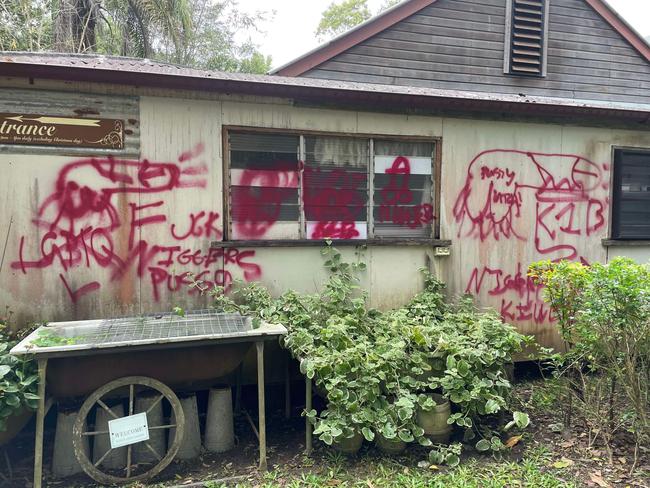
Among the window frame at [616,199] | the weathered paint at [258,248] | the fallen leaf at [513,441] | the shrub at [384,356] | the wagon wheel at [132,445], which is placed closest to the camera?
the wagon wheel at [132,445]

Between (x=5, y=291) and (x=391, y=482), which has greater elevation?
(x=5, y=291)

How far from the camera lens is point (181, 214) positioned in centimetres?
439

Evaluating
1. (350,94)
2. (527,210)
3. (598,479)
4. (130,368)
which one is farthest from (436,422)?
(350,94)

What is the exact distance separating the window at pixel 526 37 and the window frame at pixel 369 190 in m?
6.80

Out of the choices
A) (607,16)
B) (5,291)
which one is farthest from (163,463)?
Result: (607,16)

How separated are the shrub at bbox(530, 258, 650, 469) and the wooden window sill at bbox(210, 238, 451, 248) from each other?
1.13m

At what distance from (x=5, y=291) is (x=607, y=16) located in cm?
1314

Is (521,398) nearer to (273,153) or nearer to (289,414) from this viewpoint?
(289,414)

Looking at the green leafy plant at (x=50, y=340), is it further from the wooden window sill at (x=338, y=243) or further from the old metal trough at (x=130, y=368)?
the wooden window sill at (x=338, y=243)

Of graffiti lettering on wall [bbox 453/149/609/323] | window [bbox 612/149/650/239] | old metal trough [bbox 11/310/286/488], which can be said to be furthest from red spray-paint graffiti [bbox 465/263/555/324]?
old metal trough [bbox 11/310/286/488]

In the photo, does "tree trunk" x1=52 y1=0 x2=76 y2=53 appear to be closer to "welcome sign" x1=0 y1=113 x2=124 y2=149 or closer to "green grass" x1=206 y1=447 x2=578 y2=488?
"welcome sign" x1=0 y1=113 x2=124 y2=149

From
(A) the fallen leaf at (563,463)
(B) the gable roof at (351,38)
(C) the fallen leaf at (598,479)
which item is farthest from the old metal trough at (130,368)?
(B) the gable roof at (351,38)

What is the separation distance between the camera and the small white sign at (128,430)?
134 inches

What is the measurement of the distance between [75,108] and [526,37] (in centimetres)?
996
